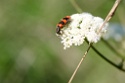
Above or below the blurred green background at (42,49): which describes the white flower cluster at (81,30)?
below

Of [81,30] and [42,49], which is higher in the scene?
[42,49]

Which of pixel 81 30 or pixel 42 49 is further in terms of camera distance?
pixel 42 49

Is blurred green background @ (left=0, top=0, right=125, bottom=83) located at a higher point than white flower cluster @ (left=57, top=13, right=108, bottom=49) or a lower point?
higher

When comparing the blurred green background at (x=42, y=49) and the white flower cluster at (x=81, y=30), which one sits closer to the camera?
the white flower cluster at (x=81, y=30)

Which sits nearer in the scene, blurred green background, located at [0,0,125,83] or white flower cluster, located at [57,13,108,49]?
white flower cluster, located at [57,13,108,49]

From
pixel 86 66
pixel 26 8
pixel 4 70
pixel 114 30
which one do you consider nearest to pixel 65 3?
pixel 26 8

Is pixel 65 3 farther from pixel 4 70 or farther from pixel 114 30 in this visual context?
pixel 114 30
